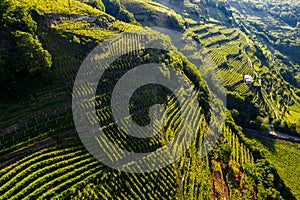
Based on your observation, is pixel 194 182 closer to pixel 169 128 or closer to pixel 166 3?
pixel 169 128

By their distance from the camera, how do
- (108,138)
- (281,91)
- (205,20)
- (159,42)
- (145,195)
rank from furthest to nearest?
1. (205,20)
2. (281,91)
3. (159,42)
4. (108,138)
5. (145,195)

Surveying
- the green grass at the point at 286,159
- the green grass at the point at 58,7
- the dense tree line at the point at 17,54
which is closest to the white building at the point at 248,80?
the green grass at the point at 286,159

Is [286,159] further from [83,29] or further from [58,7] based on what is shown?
[58,7]

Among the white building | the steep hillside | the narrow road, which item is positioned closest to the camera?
the steep hillside

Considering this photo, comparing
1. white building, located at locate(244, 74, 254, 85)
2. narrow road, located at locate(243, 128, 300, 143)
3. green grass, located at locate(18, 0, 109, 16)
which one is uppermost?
green grass, located at locate(18, 0, 109, 16)

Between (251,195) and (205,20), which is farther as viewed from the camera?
(205,20)

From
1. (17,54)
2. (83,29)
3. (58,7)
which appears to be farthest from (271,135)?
(17,54)

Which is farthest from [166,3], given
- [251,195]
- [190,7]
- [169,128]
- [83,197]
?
[83,197]

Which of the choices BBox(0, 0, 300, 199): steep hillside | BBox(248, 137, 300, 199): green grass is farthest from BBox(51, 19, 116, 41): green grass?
BBox(248, 137, 300, 199): green grass

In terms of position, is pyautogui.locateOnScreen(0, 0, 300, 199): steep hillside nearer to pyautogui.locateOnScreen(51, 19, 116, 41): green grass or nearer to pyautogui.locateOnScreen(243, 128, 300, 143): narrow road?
pyautogui.locateOnScreen(51, 19, 116, 41): green grass
